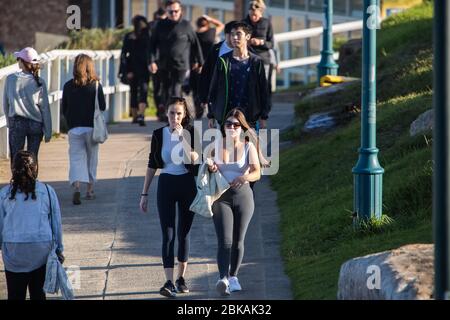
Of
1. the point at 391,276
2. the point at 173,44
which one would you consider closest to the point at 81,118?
the point at 173,44

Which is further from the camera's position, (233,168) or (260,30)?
(260,30)

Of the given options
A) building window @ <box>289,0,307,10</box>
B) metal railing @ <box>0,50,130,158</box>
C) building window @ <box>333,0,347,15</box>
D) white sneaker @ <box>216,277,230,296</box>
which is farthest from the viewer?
building window @ <box>289,0,307,10</box>

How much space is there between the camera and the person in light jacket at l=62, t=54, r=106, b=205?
583 inches

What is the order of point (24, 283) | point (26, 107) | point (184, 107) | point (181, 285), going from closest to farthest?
point (24, 283) → point (181, 285) → point (184, 107) → point (26, 107)

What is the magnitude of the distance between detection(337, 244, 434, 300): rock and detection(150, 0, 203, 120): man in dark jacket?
10248mm

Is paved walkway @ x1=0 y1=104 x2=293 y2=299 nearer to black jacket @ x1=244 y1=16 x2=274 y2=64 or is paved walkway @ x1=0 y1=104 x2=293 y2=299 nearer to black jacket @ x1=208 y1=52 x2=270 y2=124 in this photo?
black jacket @ x1=208 y1=52 x2=270 y2=124

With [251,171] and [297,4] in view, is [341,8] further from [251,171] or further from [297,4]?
[251,171]

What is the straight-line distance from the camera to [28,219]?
9.95 m

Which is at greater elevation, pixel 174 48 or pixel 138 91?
pixel 174 48

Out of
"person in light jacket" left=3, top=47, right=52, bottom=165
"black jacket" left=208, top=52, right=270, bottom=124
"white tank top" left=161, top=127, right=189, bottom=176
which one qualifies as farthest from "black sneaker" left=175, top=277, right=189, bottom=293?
"person in light jacket" left=3, top=47, right=52, bottom=165

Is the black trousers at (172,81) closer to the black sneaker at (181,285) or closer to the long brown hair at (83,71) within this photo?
the long brown hair at (83,71)

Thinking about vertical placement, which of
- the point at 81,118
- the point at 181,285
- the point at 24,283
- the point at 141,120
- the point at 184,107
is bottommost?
the point at 181,285

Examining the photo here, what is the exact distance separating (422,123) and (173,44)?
20.0ft
